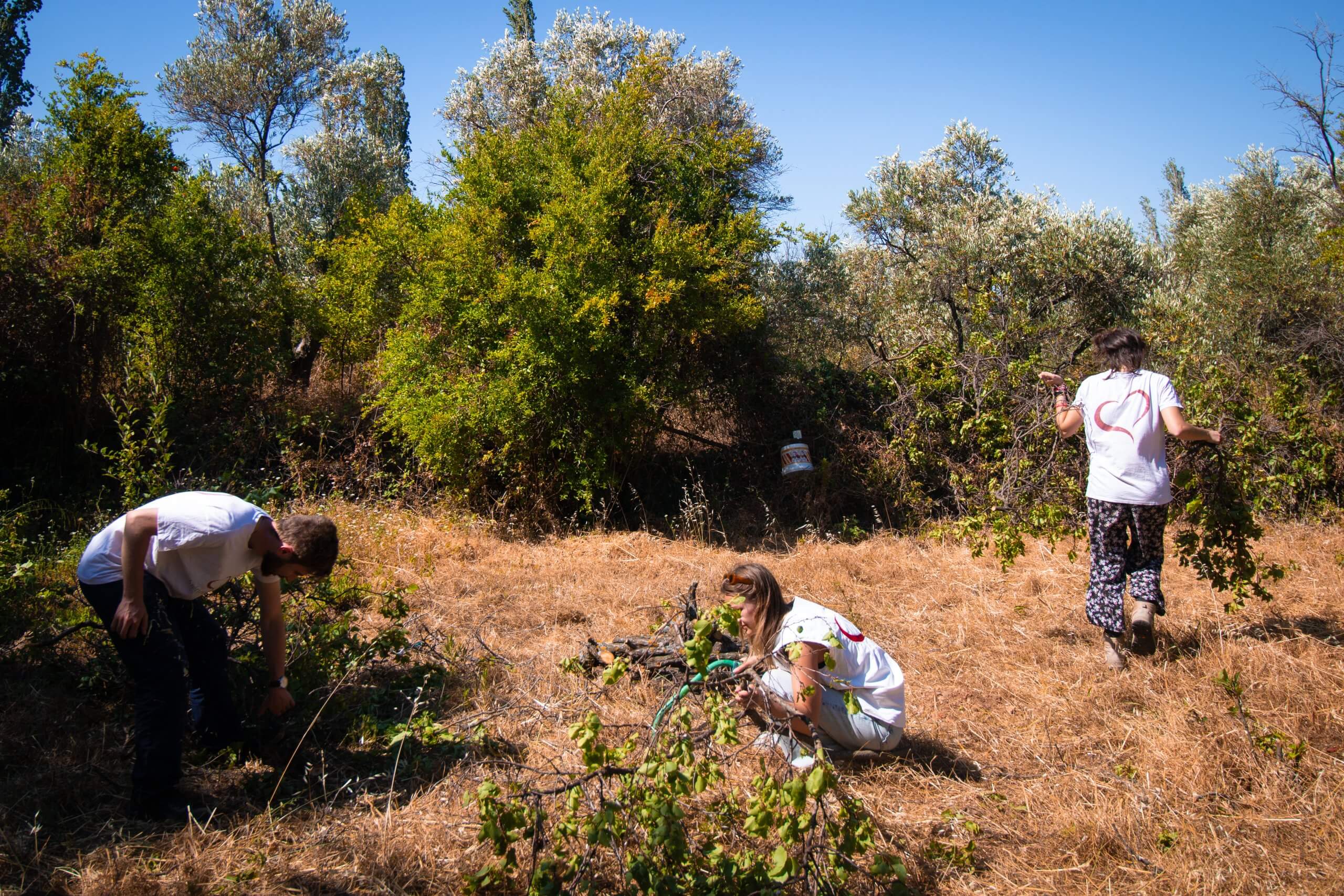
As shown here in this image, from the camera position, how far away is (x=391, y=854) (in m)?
2.80

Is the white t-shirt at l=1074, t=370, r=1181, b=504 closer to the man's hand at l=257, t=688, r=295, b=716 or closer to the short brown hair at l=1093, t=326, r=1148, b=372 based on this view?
the short brown hair at l=1093, t=326, r=1148, b=372

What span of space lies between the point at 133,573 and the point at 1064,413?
4464mm

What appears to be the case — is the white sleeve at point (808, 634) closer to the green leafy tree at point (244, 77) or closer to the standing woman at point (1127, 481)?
the standing woman at point (1127, 481)

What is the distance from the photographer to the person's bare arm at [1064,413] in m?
4.45

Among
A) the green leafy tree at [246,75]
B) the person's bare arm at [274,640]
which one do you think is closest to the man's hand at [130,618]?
the person's bare arm at [274,640]

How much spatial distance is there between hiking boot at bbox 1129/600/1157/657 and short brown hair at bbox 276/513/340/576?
12.9 ft

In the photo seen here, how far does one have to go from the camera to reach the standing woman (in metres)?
4.14

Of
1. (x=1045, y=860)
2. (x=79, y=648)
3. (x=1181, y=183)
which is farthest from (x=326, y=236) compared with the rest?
(x=1181, y=183)

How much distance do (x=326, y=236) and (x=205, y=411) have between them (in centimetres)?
987

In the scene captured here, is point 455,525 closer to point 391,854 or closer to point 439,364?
point 439,364

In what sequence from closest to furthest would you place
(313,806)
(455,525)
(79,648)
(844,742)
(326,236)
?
(313,806)
(844,742)
(79,648)
(455,525)
(326,236)

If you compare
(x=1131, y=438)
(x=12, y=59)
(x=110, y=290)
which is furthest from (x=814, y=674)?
(x=12, y=59)

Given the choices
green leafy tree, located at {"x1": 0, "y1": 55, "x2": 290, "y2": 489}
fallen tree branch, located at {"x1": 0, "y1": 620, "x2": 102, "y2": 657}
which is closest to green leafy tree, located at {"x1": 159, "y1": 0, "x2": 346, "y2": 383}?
green leafy tree, located at {"x1": 0, "y1": 55, "x2": 290, "y2": 489}

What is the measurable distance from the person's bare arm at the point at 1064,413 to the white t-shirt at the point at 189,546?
402 centimetres
